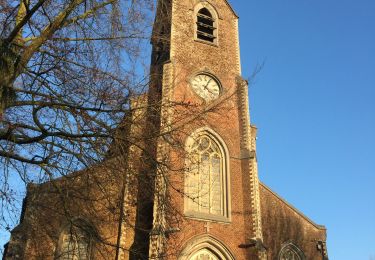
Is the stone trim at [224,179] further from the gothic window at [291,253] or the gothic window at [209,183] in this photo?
the gothic window at [291,253]

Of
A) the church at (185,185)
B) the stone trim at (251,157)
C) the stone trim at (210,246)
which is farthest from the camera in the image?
the stone trim at (251,157)

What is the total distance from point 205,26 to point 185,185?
893 centimetres

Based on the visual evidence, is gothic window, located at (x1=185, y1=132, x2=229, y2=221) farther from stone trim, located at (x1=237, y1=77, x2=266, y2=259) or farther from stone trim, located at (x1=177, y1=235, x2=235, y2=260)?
stone trim, located at (x1=237, y1=77, x2=266, y2=259)

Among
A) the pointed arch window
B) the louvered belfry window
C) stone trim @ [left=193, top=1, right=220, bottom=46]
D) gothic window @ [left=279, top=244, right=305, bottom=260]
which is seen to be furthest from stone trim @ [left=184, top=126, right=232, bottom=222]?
the louvered belfry window

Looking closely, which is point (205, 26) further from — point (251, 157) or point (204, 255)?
point (204, 255)

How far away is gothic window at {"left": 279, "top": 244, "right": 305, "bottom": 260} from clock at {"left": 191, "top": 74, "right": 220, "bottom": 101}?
286 inches

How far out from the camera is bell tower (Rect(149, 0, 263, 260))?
1484 cm

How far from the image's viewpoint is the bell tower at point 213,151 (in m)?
14.8

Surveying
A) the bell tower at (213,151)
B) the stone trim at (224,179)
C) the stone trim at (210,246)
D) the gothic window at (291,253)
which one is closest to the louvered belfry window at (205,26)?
the bell tower at (213,151)

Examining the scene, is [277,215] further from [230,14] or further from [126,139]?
[126,139]

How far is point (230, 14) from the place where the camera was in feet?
72.1

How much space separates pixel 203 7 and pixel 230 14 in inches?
62.4

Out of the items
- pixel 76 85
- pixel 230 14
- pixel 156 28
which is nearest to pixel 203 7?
pixel 230 14

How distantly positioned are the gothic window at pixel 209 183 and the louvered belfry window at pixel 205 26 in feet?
18.9
